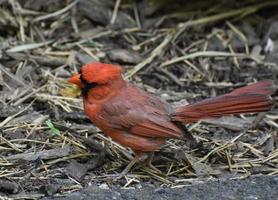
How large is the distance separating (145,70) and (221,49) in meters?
0.87

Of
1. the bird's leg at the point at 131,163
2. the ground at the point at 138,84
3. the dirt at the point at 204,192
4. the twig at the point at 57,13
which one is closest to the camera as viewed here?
the dirt at the point at 204,192

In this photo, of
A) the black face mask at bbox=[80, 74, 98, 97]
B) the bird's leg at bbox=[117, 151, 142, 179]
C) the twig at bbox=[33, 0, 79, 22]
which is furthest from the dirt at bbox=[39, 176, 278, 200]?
the twig at bbox=[33, 0, 79, 22]

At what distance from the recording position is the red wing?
191 inches

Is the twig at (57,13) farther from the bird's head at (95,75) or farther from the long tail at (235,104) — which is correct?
the long tail at (235,104)

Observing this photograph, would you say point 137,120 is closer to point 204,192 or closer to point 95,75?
point 95,75

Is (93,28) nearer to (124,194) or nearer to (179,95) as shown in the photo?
(179,95)

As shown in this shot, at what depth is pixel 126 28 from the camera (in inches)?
283

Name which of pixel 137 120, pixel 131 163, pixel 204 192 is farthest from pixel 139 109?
pixel 204 192

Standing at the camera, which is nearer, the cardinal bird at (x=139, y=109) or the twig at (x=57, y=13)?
the cardinal bird at (x=139, y=109)

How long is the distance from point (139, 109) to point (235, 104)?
1.98 feet

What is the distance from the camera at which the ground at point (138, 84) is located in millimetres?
4719

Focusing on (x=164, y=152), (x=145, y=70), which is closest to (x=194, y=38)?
(x=145, y=70)

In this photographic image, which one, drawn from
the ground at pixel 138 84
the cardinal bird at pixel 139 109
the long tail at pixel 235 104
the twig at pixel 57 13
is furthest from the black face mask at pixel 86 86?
the twig at pixel 57 13

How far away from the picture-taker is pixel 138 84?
6305 mm
